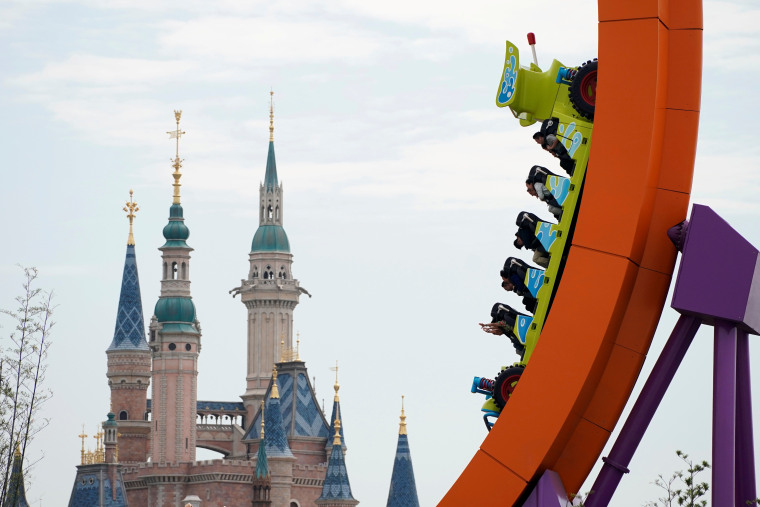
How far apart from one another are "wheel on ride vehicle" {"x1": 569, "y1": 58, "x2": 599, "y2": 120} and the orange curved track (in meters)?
0.60

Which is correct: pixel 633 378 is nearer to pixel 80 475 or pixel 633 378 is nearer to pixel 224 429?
pixel 80 475

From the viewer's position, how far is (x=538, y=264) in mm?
19750

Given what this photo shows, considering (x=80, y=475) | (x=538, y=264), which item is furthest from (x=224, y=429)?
(x=538, y=264)

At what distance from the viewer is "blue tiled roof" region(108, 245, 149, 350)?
3634 inches

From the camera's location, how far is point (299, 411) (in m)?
90.7

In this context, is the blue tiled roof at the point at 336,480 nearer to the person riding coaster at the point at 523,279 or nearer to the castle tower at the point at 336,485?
the castle tower at the point at 336,485

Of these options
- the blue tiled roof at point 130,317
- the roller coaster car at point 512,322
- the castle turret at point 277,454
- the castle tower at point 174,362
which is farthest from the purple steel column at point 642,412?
the blue tiled roof at point 130,317

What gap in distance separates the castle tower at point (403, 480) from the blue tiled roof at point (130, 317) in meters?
17.0

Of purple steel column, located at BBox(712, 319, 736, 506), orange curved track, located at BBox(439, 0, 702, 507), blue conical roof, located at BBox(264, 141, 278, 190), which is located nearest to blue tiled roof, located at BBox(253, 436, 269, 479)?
blue conical roof, located at BBox(264, 141, 278, 190)

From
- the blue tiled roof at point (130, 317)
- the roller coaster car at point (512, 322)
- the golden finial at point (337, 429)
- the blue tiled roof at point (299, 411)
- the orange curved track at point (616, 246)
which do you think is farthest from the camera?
the blue tiled roof at point (130, 317)

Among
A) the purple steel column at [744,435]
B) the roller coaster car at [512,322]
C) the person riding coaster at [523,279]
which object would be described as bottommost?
the purple steel column at [744,435]

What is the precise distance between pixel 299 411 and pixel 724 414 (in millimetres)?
73513

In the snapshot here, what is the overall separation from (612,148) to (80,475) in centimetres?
6628

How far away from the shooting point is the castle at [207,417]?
3292 inches
